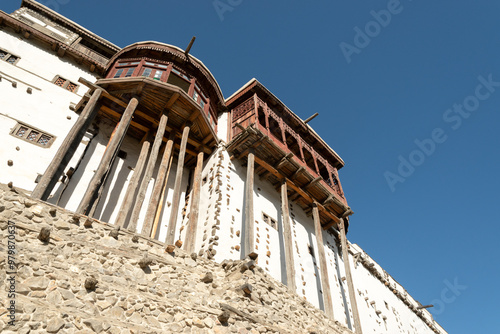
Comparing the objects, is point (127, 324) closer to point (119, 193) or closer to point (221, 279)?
point (221, 279)

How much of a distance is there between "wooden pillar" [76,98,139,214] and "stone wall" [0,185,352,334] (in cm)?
131

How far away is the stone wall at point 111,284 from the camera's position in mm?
4398

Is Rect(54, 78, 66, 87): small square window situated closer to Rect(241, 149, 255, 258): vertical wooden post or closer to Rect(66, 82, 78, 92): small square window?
Rect(66, 82, 78, 92): small square window

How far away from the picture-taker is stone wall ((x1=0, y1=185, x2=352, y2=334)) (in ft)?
14.4

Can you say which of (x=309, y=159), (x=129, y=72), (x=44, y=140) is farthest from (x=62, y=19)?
(x=309, y=159)

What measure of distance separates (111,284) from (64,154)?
4.10 m

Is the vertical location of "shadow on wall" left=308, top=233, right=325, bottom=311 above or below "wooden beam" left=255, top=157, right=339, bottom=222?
below

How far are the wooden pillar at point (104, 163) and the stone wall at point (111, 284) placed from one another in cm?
131

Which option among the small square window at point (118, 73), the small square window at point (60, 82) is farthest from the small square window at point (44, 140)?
the small square window at point (118, 73)

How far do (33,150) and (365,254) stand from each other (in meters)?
18.1

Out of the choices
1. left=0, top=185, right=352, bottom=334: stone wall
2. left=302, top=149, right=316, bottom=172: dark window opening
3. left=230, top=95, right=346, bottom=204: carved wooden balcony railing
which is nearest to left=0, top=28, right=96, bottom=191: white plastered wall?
left=0, top=185, right=352, bottom=334: stone wall

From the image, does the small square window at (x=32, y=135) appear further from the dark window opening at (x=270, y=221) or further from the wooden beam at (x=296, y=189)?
the dark window opening at (x=270, y=221)

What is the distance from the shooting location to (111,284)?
5246 mm


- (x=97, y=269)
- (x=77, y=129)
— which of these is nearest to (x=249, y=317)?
(x=97, y=269)
